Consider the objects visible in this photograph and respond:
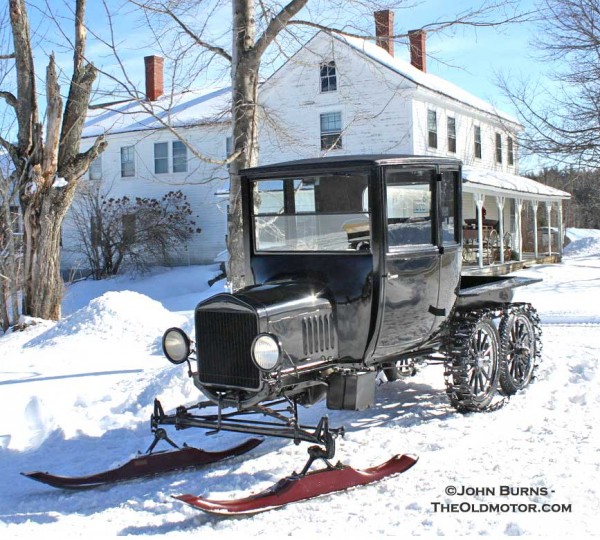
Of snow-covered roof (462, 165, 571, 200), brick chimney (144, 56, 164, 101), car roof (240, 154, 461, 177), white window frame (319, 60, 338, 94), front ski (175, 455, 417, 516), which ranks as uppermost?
brick chimney (144, 56, 164, 101)

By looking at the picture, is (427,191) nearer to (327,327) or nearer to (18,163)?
(327,327)

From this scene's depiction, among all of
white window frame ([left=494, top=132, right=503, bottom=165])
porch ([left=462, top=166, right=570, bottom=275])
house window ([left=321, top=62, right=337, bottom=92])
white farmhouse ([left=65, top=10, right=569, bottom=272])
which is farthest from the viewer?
white window frame ([left=494, top=132, right=503, bottom=165])

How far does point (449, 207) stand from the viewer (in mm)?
6652

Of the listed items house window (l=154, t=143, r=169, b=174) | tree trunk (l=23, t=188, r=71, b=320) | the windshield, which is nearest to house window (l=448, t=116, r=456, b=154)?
house window (l=154, t=143, r=169, b=174)

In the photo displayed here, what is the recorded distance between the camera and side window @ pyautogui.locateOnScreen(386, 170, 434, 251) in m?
5.95

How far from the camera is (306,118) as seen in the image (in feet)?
81.3

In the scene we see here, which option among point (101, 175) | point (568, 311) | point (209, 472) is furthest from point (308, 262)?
point (101, 175)

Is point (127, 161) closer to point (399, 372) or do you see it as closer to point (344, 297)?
point (399, 372)

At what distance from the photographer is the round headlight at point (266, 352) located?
4.88 meters

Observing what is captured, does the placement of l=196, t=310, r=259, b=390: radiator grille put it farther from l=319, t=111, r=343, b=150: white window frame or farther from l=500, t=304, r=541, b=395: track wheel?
l=319, t=111, r=343, b=150: white window frame

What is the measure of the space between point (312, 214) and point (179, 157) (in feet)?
78.5

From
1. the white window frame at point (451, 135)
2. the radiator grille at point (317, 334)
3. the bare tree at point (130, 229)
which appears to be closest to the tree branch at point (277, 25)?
the radiator grille at point (317, 334)

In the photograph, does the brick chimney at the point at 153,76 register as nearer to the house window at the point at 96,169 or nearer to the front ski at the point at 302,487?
the house window at the point at 96,169

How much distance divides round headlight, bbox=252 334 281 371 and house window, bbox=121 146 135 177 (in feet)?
87.7
